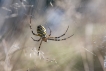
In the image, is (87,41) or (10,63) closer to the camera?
(10,63)

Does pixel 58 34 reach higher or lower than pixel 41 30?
lower

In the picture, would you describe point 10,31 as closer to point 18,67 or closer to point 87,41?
point 18,67

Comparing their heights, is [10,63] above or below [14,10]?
below

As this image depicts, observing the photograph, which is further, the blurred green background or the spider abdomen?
the blurred green background

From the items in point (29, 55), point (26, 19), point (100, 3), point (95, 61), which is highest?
point (100, 3)

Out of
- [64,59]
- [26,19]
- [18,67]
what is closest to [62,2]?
[26,19]

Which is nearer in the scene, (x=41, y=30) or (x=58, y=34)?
(x=41, y=30)

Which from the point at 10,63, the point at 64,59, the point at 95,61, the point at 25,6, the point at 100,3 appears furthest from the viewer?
the point at 100,3

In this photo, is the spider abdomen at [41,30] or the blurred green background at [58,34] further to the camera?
the blurred green background at [58,34]
